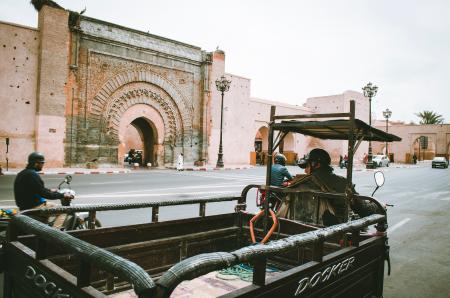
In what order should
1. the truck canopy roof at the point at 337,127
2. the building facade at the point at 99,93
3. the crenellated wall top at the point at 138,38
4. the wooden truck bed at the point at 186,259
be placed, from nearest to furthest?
1. the wooden truck bed at the point at 186,259
2. the truck canopy roof at the point at 337,127
3. the building facade at the point at 99,93
4. the crenellated wall top at the point at 138,38

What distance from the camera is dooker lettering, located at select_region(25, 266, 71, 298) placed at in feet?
5.78

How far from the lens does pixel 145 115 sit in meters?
23.4

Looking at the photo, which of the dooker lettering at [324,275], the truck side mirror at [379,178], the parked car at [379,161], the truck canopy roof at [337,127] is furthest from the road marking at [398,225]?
the parked car at [379,161]

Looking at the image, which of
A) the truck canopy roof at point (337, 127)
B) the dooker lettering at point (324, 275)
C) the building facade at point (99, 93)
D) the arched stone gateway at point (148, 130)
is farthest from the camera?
the arched stone gateway at point (148, 130)

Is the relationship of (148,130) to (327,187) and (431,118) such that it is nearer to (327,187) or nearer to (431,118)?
(327,187)

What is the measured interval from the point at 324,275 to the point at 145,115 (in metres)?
22.3

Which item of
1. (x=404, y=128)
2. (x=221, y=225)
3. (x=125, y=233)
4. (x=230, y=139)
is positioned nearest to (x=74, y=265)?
(x=125, y=233)

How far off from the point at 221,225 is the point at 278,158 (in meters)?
3.49

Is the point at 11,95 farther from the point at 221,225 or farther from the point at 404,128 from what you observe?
the point at 404,128

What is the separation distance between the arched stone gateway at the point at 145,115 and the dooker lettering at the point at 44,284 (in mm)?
19926

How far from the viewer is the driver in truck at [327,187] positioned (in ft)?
13.1

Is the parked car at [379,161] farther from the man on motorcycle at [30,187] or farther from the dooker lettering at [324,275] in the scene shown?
the dooker lettering at [324,275]

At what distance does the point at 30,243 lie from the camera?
263cm

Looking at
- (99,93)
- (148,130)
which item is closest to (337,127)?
(99,93)
